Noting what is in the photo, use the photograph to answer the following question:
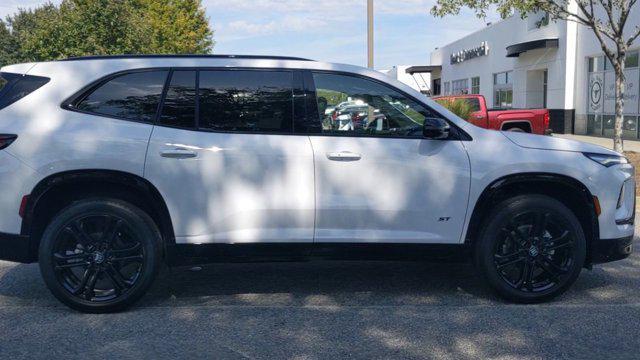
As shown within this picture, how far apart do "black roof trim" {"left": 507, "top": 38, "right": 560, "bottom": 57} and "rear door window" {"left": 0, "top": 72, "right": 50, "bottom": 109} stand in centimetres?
2732

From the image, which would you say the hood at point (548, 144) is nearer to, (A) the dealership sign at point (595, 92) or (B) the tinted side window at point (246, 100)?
(B) the tinted side window at point (246, 100)

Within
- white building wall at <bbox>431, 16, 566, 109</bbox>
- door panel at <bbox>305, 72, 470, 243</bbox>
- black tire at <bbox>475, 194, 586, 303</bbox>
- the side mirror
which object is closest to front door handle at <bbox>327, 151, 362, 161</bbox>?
door panel at <bbox>305, 72, 470, 243</bbox>

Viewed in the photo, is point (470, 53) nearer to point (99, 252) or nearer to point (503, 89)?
point (503, 89)

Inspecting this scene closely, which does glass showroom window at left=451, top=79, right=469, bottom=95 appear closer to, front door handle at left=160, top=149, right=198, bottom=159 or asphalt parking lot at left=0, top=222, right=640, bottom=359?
asphalt parking lot at left=0, top=222, right=640, bottom=359

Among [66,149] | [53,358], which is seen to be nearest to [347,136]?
[66,149]

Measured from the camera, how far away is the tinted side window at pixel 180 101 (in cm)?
475

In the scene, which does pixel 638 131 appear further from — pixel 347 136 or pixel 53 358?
pixel 53 358

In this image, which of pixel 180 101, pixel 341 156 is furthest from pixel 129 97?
pixel 341 156

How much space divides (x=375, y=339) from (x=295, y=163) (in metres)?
1.36

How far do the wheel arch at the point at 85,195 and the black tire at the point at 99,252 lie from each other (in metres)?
0.10

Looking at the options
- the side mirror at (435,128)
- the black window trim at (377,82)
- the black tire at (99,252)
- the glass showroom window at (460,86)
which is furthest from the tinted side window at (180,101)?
the glass showroom window at (460,86)

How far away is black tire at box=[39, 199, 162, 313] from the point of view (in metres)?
4.58

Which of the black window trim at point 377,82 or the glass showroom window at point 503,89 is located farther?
the glass showroom window at point 503,89

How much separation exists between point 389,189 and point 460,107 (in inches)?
527
